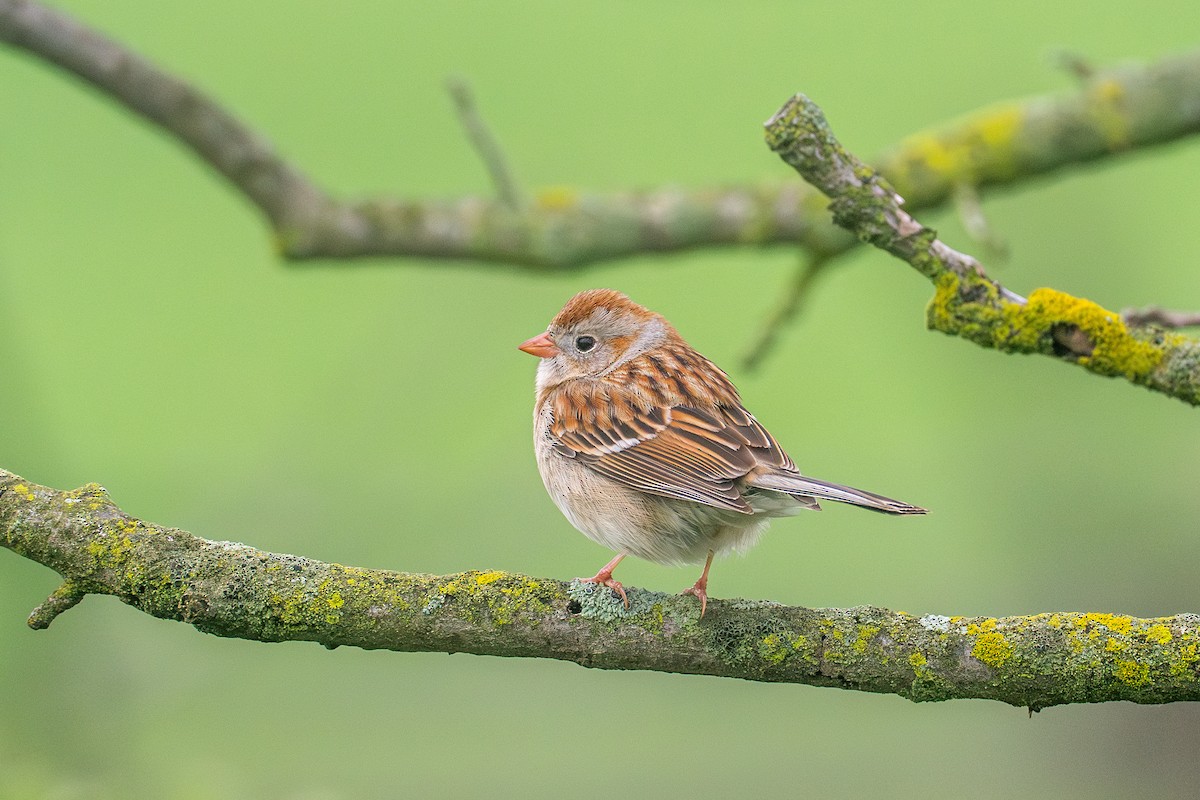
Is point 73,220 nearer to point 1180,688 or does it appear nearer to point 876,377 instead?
point 876,377

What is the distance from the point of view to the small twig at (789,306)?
15.9 feet

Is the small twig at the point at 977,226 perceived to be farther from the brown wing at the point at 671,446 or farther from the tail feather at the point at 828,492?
the tail feather at the point at 828,492

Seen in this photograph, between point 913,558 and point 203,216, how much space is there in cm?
597

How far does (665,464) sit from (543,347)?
3.79ft

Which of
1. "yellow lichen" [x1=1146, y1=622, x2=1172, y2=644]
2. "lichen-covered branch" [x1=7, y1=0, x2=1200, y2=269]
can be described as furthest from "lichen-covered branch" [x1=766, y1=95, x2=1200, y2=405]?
"lichen-covered branch" [x1=7, y1=0, x2=1200, y2=269]

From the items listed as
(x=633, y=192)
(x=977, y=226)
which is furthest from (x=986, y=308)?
(x=633, y=192)

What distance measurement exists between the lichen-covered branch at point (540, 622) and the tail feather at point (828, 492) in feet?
1.03

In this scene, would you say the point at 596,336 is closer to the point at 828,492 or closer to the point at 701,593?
the point at 828,492

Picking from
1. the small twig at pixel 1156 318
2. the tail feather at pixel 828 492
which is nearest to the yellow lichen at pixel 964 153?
the small twig at pixel 1156 318

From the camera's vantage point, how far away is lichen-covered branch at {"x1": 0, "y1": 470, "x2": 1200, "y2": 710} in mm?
2652

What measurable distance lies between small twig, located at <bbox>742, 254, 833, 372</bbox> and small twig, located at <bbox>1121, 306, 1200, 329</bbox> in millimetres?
1550

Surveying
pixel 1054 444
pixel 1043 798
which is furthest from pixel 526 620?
pixel 1054 444

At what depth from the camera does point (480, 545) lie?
20.5 ft

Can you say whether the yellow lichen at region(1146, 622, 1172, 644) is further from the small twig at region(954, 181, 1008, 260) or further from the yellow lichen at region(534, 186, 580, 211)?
the yellow lichen at region(534, 186, 580, 211)
